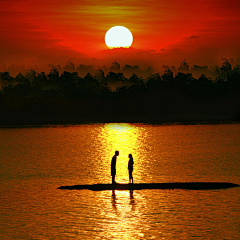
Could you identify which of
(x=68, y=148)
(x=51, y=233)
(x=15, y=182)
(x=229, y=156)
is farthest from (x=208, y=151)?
(x=51, y=233)

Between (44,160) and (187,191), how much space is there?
3718 cm

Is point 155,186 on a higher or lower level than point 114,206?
higher

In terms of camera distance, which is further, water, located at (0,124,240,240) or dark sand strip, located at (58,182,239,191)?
dark sand strip, located at (58,182,239,191)

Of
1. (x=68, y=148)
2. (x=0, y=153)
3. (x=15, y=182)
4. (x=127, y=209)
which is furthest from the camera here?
(x=68, y=148)

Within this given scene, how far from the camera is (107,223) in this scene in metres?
30.4

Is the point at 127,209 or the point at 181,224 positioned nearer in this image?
the point at 181,224

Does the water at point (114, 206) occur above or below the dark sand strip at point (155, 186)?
below

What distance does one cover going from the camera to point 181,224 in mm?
30469

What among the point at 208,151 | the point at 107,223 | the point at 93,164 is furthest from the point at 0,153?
the point at 107,223

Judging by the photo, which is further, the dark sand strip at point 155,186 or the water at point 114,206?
the dark sand strip at point 155,186

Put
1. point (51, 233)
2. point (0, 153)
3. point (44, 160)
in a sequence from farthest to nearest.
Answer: point (0, 153) < point (44, 160) < point (51, 233)

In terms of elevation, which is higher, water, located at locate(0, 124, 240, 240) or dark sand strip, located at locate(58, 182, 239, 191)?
dark sand strip, located at locate(58, 182, 239, 191)

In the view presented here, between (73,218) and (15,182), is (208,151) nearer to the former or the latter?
(15,182)

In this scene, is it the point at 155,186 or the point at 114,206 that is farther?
the point at 155,186
